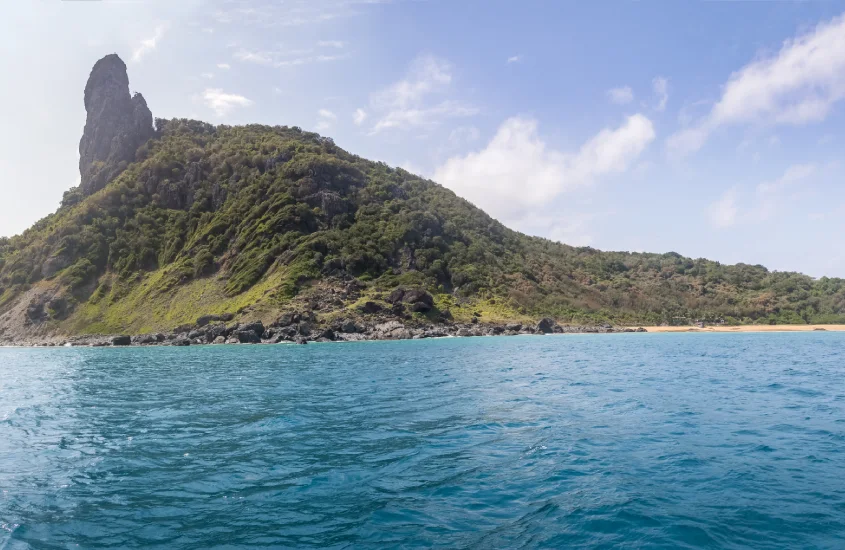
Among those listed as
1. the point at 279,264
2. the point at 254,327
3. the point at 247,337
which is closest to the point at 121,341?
the point at 254,327

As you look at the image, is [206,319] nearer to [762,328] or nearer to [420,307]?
[420,307]

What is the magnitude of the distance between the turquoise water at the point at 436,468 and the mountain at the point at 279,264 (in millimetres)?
88557

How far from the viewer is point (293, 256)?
14625 cm

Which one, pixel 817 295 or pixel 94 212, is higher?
pixel 94 212

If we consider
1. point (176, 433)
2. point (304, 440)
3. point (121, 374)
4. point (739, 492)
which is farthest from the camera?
point (121, 374)

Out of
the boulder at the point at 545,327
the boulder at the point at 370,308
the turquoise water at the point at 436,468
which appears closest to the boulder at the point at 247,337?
the boulder at the point at 370,308

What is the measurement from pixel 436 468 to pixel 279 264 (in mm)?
137364

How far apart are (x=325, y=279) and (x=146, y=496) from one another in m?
126

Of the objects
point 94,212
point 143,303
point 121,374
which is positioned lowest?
point 121,374

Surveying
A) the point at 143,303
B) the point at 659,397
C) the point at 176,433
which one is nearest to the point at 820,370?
the point at 659,397

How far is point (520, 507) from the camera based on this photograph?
11469 millimetres

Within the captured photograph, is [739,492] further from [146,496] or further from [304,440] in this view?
[146,496]

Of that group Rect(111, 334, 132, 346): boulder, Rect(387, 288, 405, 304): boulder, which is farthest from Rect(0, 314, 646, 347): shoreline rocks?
Rect(387, 288, 405, 304): boulder

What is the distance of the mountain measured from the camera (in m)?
136
